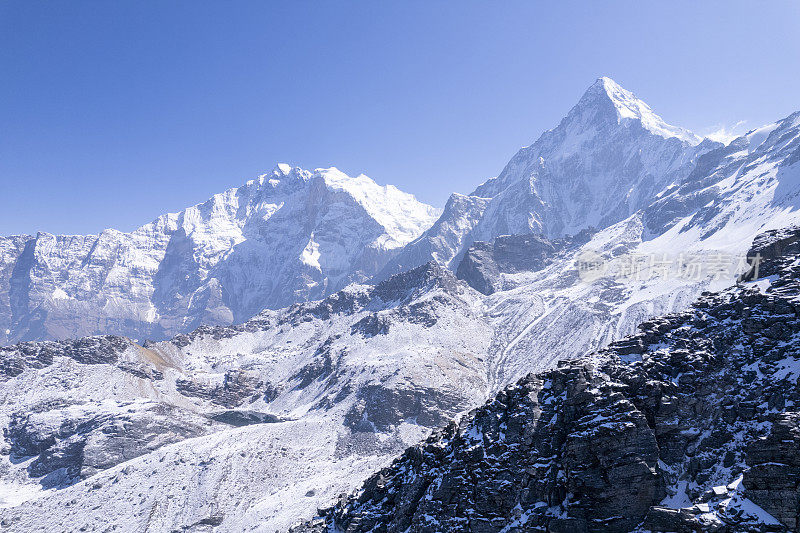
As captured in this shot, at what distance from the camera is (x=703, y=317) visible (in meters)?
69.6

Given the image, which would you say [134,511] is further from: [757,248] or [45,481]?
[757,248]

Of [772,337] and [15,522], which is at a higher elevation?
[772,337]

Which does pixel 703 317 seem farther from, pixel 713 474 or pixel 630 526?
pixel 630 526

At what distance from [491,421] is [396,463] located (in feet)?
83.9

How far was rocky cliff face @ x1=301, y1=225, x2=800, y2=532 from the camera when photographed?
42938 mm

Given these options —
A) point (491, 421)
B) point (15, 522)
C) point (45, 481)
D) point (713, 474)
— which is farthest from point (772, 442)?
point (45, 481)

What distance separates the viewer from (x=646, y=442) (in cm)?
4994

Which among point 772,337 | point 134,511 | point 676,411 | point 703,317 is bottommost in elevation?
point 134,511

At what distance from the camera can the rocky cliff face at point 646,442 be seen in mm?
42938

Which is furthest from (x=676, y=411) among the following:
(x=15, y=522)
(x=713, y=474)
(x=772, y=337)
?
(x=15, y=522)

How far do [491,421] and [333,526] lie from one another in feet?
116

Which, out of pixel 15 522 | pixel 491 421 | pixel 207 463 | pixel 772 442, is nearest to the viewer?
pixel 772 442

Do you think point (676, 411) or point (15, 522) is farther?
point (15, 522)

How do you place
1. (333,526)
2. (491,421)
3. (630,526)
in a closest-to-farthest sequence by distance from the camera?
1. (630,526)
2. (491,421)
3. (333,526)
